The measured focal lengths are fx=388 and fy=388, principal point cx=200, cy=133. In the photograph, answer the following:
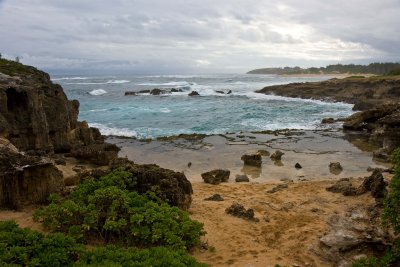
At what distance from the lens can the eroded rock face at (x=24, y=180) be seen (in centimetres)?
970

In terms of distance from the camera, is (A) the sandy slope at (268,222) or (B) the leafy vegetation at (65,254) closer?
(B) the leafy vegetation at (65,254)

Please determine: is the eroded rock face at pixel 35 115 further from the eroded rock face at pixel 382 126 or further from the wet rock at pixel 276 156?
the eroded rock face at pixel 382 126

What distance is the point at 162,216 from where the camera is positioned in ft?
27.9

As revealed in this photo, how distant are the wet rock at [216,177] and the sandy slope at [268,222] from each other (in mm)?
775

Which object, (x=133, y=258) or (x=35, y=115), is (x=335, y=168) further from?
(x=35, y=115)

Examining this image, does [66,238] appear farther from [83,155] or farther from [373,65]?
[373,65]

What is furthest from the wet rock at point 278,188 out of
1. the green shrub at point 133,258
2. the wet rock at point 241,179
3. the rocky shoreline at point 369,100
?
the rocky shoreline at point 369,100

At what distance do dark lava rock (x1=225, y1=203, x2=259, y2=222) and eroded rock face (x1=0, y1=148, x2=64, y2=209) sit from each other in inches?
187

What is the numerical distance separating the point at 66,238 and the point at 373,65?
128142 millimetres

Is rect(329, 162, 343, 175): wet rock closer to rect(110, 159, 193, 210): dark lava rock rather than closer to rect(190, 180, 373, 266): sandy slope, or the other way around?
rect(190, 180, 373, 266): sandy slope

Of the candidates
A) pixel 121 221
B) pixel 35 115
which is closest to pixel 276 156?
pixel 35 115

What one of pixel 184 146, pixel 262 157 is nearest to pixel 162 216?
pixel 262 157

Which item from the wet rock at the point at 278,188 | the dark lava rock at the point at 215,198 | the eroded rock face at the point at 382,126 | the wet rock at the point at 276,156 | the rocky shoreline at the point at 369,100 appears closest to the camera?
the dark lava rock at the point at 215,198

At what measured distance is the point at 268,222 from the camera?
414 inches
